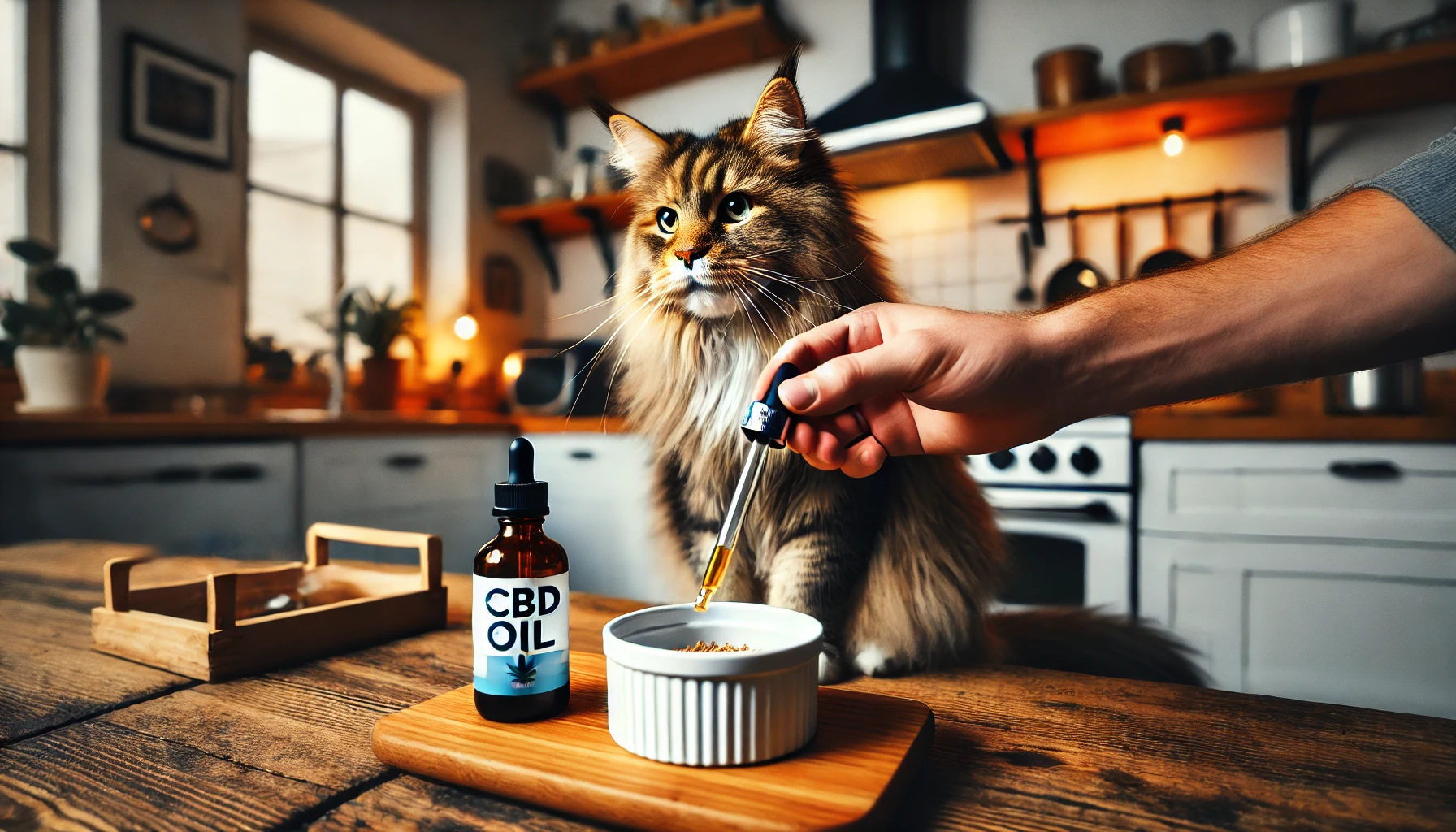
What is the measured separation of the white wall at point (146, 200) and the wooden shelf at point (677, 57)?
126 centimetres

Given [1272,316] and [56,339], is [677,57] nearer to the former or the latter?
[56,339]

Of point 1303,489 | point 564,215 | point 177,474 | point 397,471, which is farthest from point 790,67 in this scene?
point 564,215

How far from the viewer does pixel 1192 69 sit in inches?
91.3

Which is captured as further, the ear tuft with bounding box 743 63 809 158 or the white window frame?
the white window frame

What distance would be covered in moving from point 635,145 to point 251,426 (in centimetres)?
165

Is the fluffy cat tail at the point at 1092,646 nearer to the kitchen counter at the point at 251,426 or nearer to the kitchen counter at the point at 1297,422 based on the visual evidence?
the kitchen counter at the point at 251,426

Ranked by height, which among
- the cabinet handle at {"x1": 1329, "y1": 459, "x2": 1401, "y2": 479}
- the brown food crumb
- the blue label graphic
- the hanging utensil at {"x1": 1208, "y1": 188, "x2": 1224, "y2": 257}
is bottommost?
the blue label graphic

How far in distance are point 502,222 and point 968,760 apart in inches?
143

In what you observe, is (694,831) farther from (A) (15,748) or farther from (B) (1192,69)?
(B) (1192,69)

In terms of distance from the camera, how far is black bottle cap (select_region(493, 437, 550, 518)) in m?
0.53

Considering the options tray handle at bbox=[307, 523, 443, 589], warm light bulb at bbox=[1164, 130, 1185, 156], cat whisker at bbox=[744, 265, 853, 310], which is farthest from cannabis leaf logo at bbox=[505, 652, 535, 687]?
warm light bulb at bbox=[1164, 130, 1185, 156]

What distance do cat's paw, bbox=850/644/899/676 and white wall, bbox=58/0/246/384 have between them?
2.50m

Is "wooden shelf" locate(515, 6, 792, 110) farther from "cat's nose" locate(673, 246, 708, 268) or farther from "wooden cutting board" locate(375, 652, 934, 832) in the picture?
"wooden cutting board" locate(375, 652, 934, 832)

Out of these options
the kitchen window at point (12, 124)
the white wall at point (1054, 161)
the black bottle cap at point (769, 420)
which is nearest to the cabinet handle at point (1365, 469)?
the white wall at point (1054, 161)
